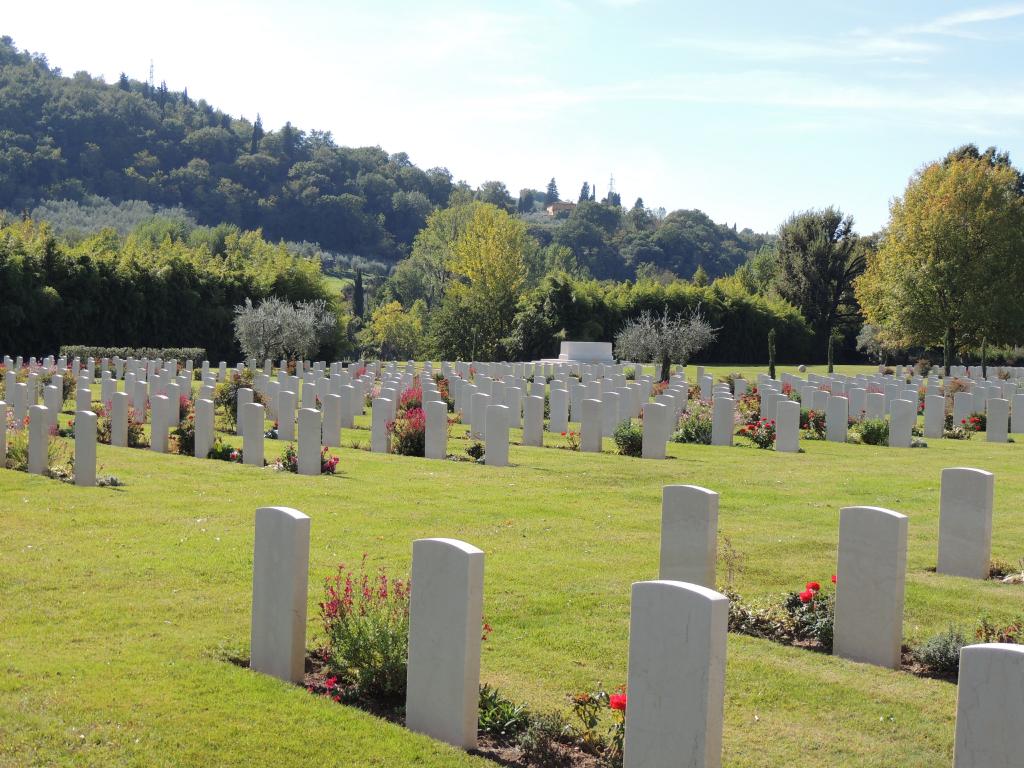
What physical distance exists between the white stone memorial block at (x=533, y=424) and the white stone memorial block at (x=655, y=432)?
2447 mm

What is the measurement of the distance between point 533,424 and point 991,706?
50.4 feet

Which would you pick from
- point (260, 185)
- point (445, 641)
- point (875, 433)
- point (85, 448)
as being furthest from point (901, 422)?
point (260, 185)

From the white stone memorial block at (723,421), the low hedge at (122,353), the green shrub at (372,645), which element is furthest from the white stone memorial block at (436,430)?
the low hedge at (122,353)

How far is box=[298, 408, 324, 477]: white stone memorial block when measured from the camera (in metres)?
14.6

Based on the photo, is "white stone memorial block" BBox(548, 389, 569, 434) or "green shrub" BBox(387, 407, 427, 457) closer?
"green shrub" BBox(387, 407, 427, 457)

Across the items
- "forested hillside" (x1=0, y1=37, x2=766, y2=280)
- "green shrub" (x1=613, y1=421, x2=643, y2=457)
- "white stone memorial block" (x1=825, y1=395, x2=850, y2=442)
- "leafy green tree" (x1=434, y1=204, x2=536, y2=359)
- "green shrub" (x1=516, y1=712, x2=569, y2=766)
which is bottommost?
"green shrub" (x1=516, y1=712, x2=569, y2=766)

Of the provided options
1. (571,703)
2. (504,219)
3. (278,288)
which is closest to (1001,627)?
(571,703)

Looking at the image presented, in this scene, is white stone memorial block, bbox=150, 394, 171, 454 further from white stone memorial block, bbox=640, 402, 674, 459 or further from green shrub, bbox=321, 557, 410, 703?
green shrub, bbox=321, 557, 410, 703

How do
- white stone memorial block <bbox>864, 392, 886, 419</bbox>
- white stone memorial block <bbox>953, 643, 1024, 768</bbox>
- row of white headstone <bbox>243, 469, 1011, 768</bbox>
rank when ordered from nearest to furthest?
white stone memorial block <bbox>953, 643, 1024, 768</bbox>
row of white headstone <bbox>243, 469, 1011, 768</bbox>
white stone memorial block <bbox>864, 392, 886, 419</bbox>

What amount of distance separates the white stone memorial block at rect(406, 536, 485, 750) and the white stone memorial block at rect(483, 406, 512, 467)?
1046 cm

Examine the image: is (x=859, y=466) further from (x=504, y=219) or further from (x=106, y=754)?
(x=504, y=219)

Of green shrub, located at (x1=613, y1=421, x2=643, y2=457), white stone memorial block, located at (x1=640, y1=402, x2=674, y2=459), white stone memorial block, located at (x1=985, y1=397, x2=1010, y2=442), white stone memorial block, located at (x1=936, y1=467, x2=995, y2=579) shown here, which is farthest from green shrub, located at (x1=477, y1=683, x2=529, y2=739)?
white stone memorial block, located at (x1=985, y1=397, x2=1010, y2=442)

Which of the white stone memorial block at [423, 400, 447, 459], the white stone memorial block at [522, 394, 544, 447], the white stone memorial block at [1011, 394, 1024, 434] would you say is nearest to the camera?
the white stone memorial block at [423, 400, 447, 459]

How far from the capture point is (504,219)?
63062mm
